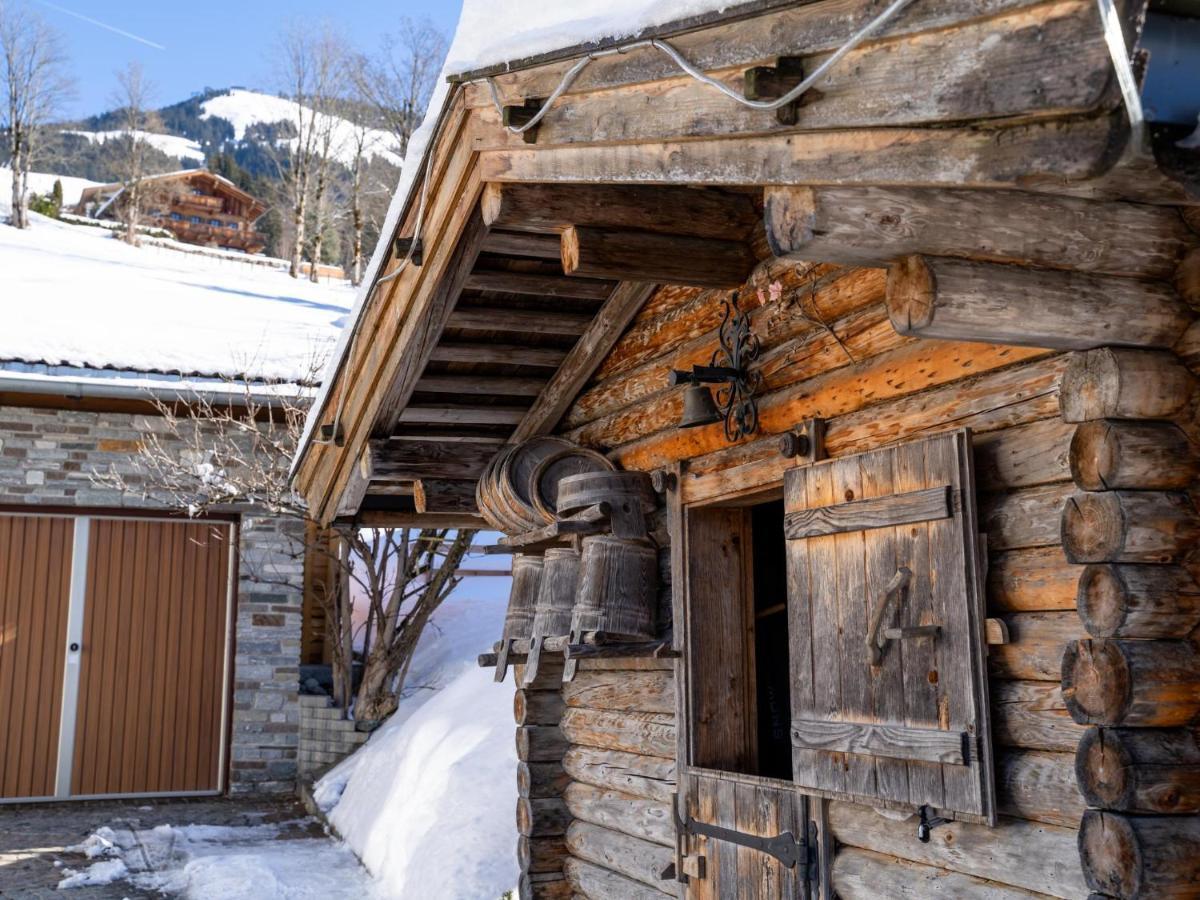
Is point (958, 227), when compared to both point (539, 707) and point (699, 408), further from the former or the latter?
point (539, 707)

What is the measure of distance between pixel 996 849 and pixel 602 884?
2.89 m

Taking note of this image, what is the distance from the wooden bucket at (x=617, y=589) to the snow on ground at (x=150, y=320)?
23.9 feet

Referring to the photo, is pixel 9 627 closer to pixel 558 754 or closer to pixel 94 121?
pixel 558 754

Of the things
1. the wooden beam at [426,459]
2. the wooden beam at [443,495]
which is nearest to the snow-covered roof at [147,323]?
the wooden beam at [443,495]

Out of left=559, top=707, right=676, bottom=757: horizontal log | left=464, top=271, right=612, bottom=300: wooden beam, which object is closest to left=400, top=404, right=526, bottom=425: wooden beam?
left=464, top=271, right=612, bottom=300: wooden beam

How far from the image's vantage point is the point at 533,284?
17.3ft

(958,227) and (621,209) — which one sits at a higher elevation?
(621,209)

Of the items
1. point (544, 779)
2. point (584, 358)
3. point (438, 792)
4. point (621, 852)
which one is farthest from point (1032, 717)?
point (438, 792)

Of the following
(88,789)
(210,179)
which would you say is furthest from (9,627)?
(210,179)

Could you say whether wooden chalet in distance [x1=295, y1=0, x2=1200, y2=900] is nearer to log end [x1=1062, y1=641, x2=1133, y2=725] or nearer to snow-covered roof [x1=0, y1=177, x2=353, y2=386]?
log end [x1=1062, y1=641, x2=1133, y2=725]

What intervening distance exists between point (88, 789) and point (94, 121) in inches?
Answer: 4183

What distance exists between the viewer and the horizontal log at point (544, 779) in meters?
6.42

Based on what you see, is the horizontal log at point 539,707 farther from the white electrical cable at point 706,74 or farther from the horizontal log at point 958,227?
the horizontal log at point 958,227

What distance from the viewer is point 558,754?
6.50 metres
